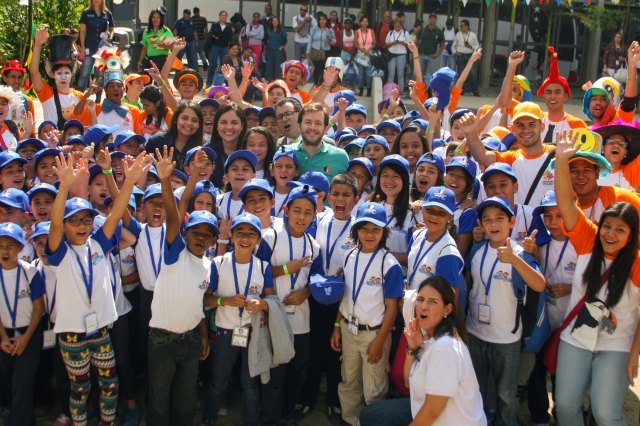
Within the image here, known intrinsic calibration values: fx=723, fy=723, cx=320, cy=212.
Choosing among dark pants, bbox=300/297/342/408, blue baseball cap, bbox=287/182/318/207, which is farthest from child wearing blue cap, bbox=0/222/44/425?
dark pants, bbox=300/297/342/408

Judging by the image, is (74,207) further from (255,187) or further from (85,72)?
(85,72)

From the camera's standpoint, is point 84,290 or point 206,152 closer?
point 84,290

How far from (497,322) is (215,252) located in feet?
7.04

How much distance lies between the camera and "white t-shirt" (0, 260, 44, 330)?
15.7 ft

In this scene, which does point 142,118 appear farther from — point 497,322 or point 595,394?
point 595,394

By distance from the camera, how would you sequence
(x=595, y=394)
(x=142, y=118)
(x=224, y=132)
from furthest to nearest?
(x=142, y=118) < (x=224, y=132) < (x=595, y=394)

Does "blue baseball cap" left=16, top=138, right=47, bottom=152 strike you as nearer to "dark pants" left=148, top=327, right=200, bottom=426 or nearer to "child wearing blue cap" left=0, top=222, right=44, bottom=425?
"child wearing blue cap" left=0, top=222, right=44, bottom=425

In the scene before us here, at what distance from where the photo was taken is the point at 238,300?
475 centimetres

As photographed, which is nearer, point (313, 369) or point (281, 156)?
point (313, 369)

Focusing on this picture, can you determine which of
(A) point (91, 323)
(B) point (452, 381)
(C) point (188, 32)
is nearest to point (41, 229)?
(A) point (91, 323)

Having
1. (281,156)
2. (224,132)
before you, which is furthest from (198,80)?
(281,156)

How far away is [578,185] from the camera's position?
5.25 meters

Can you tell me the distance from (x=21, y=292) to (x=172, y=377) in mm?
1157

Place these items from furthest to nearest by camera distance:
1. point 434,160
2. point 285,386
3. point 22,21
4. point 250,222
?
point 22,21 → point 434,160 → point 285,386 → point 250,222
